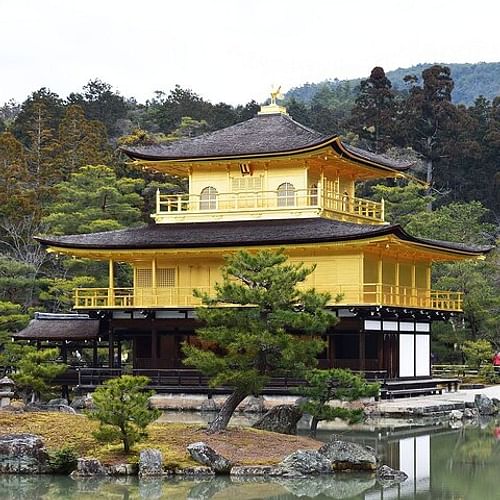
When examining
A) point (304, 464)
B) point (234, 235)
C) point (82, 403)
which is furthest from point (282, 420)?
point (234, 235)

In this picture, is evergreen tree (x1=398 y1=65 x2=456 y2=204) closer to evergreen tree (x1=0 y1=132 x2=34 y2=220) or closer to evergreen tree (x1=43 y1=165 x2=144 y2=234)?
evergreen tree (x1=43 y1=165 x2=144 y2=234)

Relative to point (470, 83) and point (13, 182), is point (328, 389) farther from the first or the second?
point (470, 83)

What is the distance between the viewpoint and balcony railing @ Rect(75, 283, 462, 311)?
115ft

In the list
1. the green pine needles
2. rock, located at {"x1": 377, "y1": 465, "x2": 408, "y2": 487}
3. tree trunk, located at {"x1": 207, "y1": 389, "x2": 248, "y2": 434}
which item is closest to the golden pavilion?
tree trunk, located at {"x1": 207, "y1": 389, "x2": 248, "y2": 434}

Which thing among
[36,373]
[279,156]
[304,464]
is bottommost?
[304,464]

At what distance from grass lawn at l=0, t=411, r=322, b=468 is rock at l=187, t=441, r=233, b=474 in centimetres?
15

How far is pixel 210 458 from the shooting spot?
846 inches

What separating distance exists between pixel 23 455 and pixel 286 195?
18.2m

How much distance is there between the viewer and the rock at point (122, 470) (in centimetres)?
2108

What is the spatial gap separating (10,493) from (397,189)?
3922 centimetres

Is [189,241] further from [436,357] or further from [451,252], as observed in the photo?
[436,357]

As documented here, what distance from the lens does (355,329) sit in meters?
35.4

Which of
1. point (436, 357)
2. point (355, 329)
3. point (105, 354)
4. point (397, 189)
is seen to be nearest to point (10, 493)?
point (355, 329)

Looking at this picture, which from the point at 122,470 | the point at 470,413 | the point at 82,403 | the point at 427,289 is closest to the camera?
the point at 122,470
